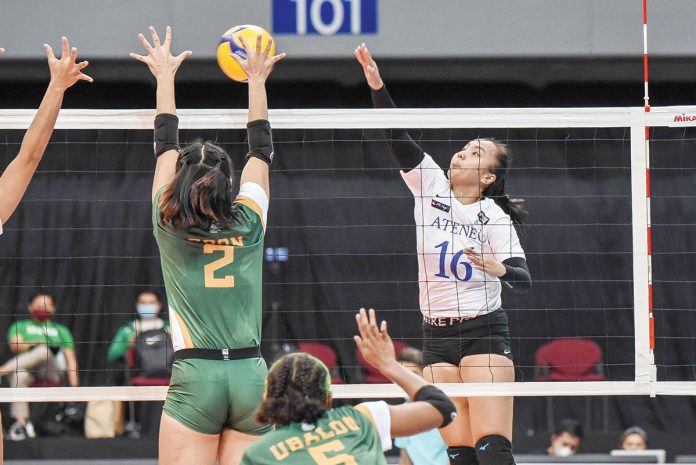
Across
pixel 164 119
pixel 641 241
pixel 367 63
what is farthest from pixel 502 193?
pixel 164 119

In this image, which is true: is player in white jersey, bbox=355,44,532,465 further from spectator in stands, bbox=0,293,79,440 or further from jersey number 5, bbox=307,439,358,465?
spectator in stands, bbox=0,293,79,440

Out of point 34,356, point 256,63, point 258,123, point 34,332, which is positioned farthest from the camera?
point 34,332

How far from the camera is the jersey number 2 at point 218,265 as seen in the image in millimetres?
4836

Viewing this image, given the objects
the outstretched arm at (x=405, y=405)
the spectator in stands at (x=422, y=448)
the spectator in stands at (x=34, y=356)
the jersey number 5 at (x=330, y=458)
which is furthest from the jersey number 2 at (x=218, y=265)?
the spectator in stands at (x=34, y=356)

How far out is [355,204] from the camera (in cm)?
1196

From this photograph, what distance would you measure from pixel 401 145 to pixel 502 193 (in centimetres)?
77

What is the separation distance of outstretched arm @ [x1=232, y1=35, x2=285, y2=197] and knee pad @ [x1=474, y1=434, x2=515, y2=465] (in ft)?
6.81

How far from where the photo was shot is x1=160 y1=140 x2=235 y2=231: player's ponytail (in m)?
4.79

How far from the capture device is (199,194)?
4.79m

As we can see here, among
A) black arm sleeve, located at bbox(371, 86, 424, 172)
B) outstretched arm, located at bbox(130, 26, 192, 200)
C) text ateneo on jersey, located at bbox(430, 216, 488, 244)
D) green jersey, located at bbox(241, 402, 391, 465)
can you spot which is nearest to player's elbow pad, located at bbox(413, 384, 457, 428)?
green jersey, located at bbox(241, 402, 391, 465)

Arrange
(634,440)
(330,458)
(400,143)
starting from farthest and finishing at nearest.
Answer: (634,440), (400,143), (330,458)

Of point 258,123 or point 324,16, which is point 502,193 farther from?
point 324,16

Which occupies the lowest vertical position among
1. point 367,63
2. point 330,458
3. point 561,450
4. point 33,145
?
point 561,450

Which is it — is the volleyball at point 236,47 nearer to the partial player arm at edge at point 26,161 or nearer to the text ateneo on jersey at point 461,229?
the partial player arm at edge at point 26,161
